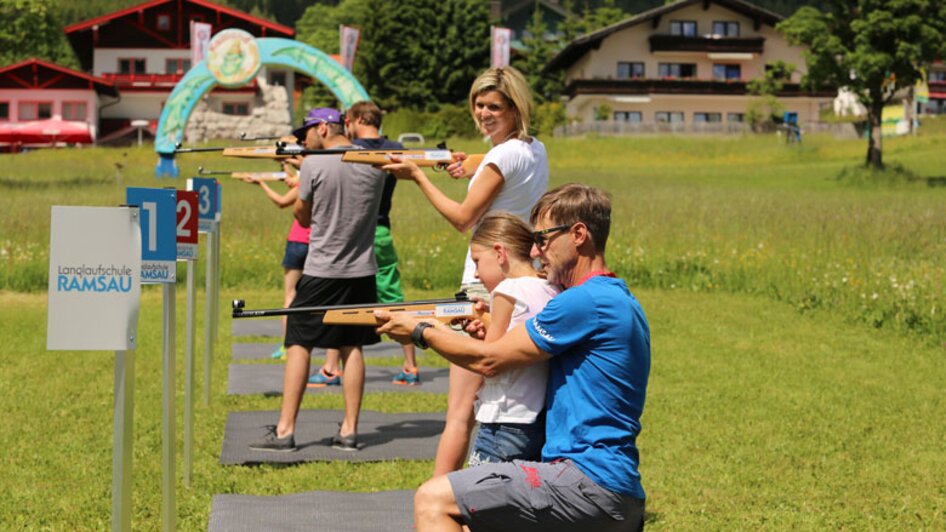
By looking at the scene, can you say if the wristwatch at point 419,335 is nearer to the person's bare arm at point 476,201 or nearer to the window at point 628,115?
the person's bare arm at point 476,201

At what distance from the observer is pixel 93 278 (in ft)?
15.8

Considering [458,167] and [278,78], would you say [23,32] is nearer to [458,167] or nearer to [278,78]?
[278,78]

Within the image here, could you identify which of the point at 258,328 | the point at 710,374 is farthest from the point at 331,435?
the point at 258,328

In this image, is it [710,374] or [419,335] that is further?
[710,374]

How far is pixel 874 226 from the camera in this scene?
1984 cm

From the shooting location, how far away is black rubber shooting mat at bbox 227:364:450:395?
11078 mm

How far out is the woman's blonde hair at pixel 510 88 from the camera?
6426mm

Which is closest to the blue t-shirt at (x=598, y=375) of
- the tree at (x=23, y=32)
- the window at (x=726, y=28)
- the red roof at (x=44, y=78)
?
the tree at (x=23, y=32)

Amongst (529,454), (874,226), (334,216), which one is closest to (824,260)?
(874,226)

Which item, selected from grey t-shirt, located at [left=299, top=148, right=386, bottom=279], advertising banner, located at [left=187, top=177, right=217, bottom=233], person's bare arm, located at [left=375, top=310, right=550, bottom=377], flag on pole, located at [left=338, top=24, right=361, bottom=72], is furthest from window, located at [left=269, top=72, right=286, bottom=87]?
person's bare arm, located at [left=375, top=310, right=550, bottom=377]

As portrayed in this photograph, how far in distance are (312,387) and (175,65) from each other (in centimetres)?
7541

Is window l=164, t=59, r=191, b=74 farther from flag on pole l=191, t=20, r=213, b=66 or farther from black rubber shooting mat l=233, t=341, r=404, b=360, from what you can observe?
black rubber shooting mat l=233, t=341, r=404, b=360

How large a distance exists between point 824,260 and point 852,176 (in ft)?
101

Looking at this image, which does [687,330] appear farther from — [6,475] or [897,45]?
[897,45]
